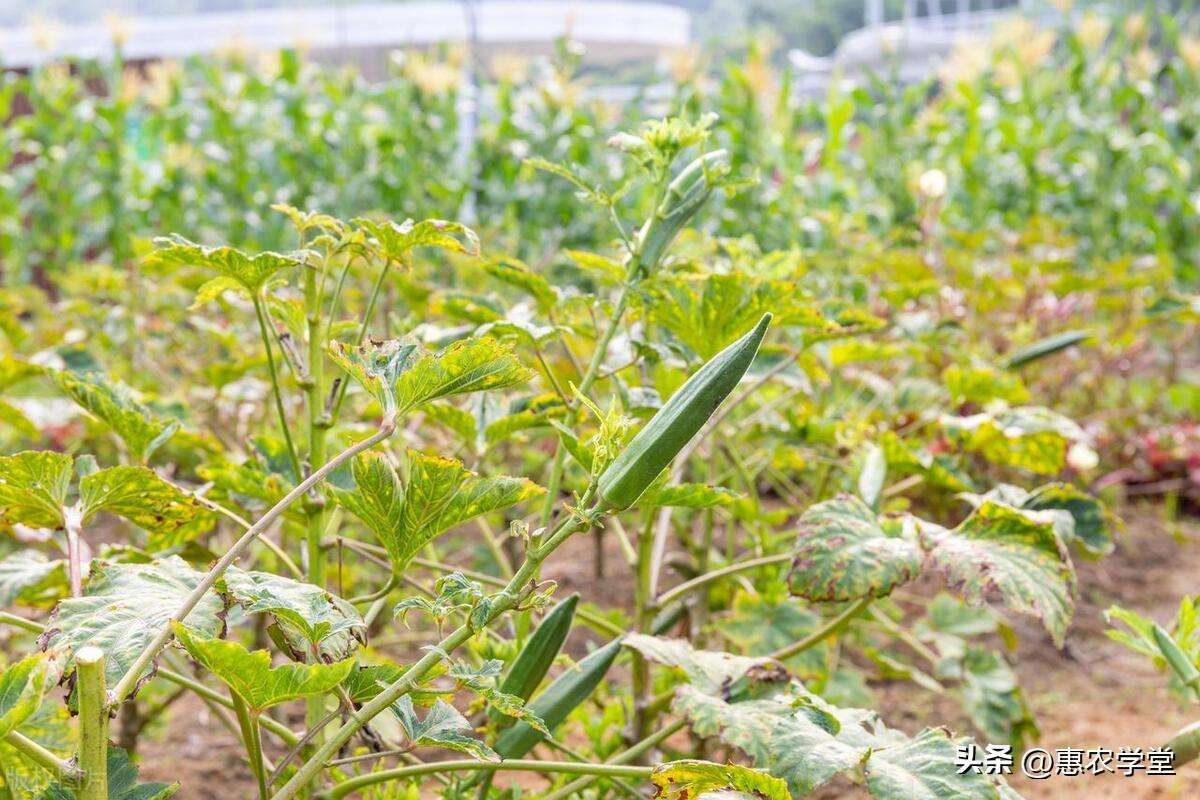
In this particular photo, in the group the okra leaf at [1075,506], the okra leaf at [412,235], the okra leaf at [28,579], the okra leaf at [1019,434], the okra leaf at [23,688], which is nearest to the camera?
the okra leaf at [23,688]

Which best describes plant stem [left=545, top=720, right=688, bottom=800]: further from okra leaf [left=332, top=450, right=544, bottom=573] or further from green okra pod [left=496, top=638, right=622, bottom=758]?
okra leaf [left=332, top=450, right=544, bottom=573]

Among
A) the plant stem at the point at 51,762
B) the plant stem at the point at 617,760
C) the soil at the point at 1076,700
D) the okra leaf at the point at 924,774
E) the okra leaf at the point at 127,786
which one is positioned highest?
the plant stem at the point at 51,762

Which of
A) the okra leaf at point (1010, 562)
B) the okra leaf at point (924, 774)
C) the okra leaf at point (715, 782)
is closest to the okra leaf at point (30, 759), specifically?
the okra leaf at point (715, 782)

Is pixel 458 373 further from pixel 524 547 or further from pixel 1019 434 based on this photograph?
pixel 1019 434

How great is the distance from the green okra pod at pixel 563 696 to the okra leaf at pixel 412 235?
428 mm

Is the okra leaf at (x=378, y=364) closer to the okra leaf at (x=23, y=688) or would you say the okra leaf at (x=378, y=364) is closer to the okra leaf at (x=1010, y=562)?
the okra leaf at (x=23, y=688)

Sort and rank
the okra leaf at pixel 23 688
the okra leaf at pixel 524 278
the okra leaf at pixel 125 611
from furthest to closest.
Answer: the okra leaf at pixel 524 278
the okra leaf at pixel 125 611
the okra leaf at pixel 23 688

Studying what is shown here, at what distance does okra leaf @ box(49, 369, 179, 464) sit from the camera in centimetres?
103

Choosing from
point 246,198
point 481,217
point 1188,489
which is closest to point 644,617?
point 1188,489

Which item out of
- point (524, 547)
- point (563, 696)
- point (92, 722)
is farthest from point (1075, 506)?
point (92, 722)

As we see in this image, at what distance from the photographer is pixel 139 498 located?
37.3 inches

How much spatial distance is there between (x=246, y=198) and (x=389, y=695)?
5563mm

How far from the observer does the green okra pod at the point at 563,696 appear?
3.52 ft

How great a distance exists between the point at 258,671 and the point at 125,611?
0.14 m
